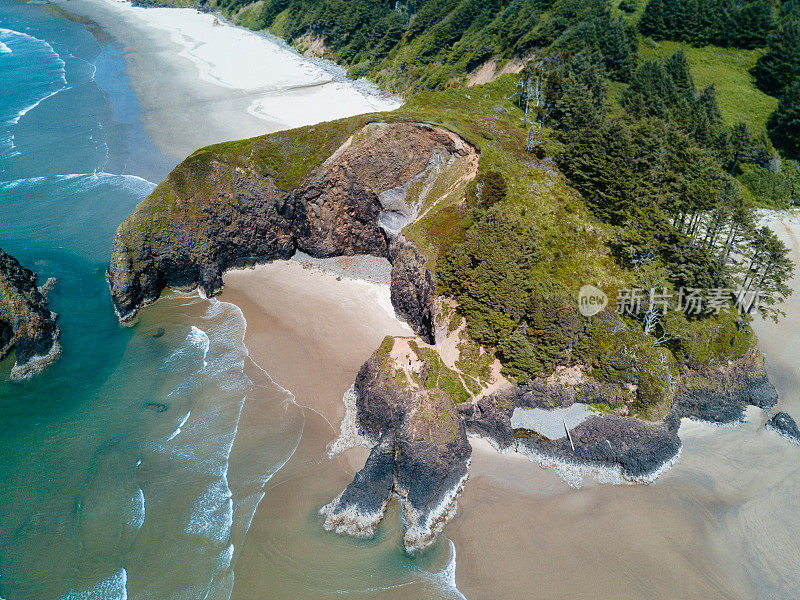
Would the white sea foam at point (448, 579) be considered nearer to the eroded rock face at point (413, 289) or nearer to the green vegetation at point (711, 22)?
the eroded rock face at point (413, 289)


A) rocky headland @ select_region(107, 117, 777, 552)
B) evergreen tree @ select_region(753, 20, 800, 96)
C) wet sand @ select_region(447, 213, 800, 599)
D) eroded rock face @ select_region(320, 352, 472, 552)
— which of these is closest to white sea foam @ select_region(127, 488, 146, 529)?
eroded rock face @ select_region(320, 352, 472, 552)

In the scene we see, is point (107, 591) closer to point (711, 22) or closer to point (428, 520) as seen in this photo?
point (428, 520)

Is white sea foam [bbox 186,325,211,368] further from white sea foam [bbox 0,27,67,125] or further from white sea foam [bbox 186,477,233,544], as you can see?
white sea foam [bbox 0,27,67,125]

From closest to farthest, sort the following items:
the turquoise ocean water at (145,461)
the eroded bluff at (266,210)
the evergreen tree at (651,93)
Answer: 1. the turquoise ocean water at (145,461)
2. the eroded bluff at (266,210)
3. the evergreen tree at (651,93)

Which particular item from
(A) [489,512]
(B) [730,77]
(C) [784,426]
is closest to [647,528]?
(A) [489,512]

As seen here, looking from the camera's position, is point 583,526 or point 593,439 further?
point 593,439

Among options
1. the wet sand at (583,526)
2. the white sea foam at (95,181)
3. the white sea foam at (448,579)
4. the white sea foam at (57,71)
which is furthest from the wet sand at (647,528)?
the white sea foam at (57,71)
